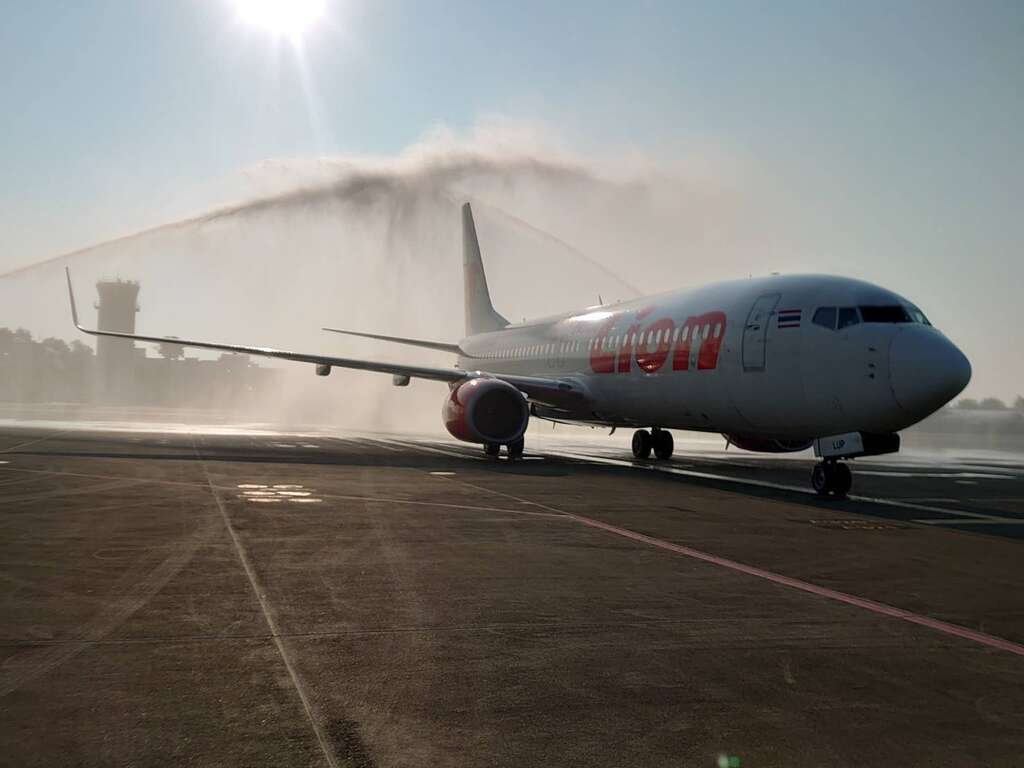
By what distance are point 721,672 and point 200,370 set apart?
159954mm

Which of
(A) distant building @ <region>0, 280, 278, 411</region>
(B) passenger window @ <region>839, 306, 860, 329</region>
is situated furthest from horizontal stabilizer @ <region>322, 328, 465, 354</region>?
(A) distant building @ <region>0, 280, 278, 411</region>

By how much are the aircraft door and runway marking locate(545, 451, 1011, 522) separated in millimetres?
2267

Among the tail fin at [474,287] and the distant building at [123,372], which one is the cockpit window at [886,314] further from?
the distant building at [123,372]

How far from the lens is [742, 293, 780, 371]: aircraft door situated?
16625 mm

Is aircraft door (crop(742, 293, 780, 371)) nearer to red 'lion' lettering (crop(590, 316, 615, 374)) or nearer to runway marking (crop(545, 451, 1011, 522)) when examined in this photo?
runway marking (crop(545, 451, 1011, 522))

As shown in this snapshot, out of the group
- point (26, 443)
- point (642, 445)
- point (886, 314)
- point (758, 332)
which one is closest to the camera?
point (886, 314)

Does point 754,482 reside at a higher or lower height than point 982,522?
higher

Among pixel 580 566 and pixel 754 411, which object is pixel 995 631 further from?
pixel 754 411

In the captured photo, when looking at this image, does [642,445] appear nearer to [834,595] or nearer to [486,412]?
[486,412]

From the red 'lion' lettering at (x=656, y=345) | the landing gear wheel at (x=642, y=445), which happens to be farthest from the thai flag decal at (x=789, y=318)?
the landing gear wheel at (x=642, y=445)

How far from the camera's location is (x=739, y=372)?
56.1 ft

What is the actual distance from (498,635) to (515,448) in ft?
57.3

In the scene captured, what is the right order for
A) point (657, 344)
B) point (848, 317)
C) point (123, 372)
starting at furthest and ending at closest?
point (123, 372), point (657, 344), point (848, 317)

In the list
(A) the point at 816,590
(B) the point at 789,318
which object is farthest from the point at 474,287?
(A) the point at 816,590
